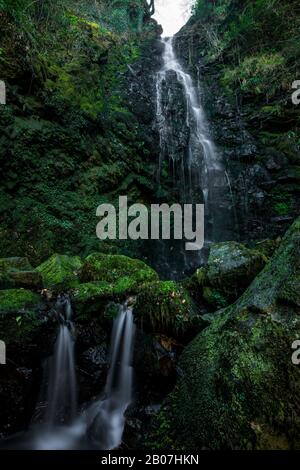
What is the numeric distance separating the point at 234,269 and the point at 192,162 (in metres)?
8.00

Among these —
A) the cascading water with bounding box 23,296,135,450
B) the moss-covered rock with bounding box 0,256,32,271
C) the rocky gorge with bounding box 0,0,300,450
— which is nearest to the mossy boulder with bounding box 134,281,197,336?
the rocky gorge with bounding box 0,0,300,450

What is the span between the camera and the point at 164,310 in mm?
3908

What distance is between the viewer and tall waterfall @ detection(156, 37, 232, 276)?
11.0m

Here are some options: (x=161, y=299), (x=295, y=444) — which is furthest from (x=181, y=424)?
(x=161, y=299)

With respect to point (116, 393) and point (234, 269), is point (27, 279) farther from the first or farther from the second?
point (234, 269)

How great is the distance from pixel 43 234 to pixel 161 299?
473cm

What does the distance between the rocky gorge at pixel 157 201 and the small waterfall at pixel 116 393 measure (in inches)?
5.0

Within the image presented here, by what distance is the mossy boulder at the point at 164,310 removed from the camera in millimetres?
3783

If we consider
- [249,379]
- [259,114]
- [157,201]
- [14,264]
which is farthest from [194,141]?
[249,379]

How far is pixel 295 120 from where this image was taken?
11180mm

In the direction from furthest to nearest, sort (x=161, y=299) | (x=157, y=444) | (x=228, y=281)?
(x=228, y=281) < (x=161, y=299) < (x=157, y=444)

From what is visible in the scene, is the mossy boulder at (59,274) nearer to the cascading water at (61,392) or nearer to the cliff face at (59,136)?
the cascading water at (61,392)
